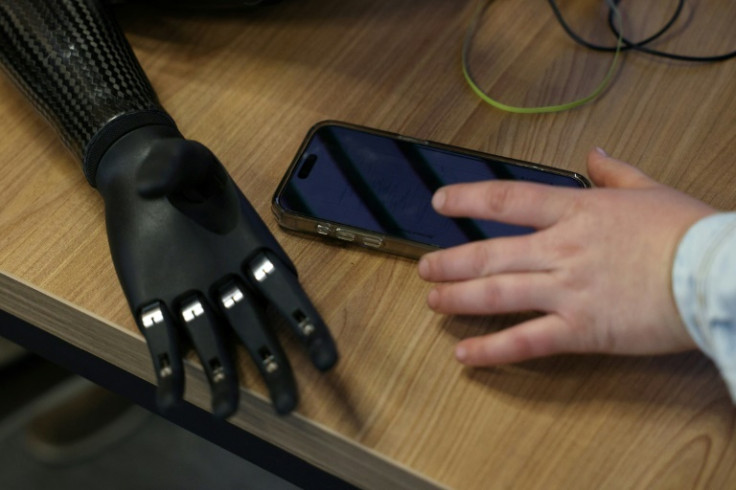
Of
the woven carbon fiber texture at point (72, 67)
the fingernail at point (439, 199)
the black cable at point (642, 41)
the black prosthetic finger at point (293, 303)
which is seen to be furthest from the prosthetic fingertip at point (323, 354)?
the black cable at point (642, 41)

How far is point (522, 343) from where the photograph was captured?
1.33ft

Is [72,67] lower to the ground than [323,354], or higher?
higher

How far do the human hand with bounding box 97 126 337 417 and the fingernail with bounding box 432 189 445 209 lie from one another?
0.10m

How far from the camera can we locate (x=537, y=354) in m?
0.41

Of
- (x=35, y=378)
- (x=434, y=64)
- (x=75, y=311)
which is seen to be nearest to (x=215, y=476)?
(x=35, y=378)

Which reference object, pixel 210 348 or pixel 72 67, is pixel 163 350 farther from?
pixel 72 67

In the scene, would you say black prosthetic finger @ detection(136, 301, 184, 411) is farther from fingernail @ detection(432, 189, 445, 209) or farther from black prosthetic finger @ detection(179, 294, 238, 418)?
fingernail @ detection(432, 189, 445, 209)

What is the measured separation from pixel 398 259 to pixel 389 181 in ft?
0.18

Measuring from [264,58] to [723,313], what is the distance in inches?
15.1

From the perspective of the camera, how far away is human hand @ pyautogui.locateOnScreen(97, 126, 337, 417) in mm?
407

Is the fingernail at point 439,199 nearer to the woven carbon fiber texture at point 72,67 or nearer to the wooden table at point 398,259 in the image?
the wooden table at point 398,259

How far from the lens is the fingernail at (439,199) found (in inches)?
17.6

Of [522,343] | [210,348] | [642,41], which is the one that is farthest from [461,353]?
[642,41]

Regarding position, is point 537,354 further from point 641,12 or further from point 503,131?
point 641,12
